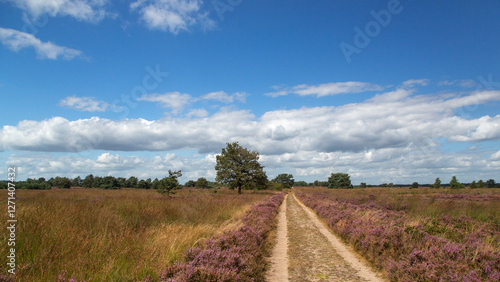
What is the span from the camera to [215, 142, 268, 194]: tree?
51.9m

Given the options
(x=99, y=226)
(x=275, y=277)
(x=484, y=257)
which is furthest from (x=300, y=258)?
(x=99, y=226)

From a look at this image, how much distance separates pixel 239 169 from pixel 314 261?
1768 inches

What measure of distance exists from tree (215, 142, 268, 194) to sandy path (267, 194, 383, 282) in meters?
40.1

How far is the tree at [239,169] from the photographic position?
5188cm

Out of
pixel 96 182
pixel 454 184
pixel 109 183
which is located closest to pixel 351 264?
pixel 454 184

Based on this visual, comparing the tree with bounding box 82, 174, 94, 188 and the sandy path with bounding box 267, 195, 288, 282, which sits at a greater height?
the sandy path with bounding box 267, 195, 288, 282

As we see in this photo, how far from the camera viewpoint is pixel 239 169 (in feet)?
172

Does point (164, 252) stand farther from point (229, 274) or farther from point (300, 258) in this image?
point (300, 258)

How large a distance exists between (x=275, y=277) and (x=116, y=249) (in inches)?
149

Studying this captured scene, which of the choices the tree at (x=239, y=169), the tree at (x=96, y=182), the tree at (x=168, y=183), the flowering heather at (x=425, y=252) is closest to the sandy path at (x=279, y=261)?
the flowering heather at (x=425, y=252)

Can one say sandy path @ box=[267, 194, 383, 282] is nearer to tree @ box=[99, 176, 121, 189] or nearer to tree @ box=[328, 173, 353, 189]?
tree @ box=[99, 176, 121, 189]

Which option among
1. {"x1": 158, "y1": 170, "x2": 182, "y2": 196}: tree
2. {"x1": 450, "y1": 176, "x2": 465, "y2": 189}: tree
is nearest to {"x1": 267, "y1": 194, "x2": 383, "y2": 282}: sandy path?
{"x1": 158, "y1": 170, "x2": 182, "y2": 196}: tree

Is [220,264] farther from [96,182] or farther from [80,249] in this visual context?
[96,182]

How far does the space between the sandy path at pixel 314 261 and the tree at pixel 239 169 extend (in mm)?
40112
